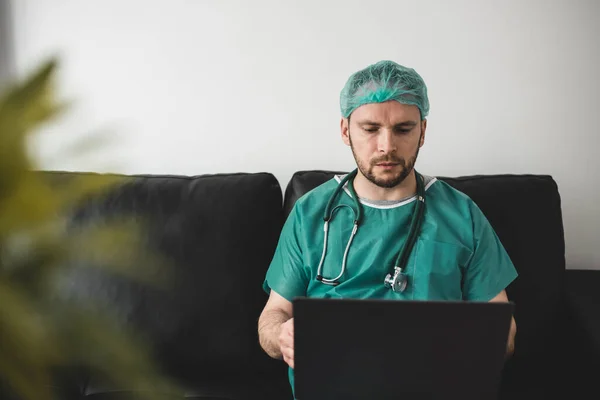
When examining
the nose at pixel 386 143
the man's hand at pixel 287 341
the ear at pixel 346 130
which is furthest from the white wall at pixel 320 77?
the man's hand at pixel 287 341

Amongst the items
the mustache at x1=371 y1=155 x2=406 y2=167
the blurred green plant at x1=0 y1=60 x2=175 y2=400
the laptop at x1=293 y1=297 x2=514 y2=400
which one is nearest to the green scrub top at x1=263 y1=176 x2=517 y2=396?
the mustache at x1=371 y1=155 x2=406 y2=167

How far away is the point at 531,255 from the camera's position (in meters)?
1.49

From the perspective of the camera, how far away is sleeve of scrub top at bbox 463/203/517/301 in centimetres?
132

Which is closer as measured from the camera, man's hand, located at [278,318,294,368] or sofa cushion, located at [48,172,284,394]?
man's hand, located at [278,318,294,368]

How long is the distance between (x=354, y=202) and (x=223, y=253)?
403mm

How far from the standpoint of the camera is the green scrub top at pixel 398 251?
1.30 meters

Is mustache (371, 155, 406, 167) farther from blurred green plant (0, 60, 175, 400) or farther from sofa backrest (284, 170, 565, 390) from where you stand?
blurred green plant (0, 60, 175, 400)

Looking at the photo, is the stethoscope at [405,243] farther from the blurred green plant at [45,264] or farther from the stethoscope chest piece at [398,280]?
the blurred green plant at [45,264]

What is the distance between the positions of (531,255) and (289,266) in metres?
0.67

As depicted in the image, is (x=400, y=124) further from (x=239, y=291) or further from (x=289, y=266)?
(x=239, y=291)

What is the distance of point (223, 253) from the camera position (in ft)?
4.98

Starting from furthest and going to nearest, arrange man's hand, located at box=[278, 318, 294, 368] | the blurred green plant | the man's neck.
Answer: the man's neck
man's hand, located at box=[278, 318, 294, 368]
the blurred green plant

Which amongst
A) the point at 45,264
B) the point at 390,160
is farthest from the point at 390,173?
the point at 45,264

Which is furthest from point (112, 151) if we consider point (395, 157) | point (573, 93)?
point (573, 93)
